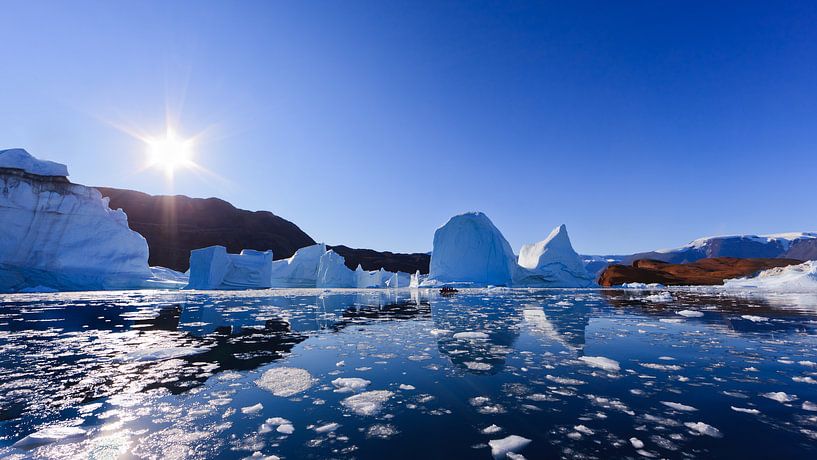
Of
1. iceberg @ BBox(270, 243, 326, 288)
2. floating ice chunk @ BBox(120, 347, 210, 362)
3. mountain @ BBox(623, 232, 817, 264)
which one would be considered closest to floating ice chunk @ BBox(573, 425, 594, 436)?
floating ice chunk @ BBox(120, 347, 210, 362)

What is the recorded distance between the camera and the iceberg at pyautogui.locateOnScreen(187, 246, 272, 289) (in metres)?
31.3

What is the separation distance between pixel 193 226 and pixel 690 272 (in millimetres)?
103128

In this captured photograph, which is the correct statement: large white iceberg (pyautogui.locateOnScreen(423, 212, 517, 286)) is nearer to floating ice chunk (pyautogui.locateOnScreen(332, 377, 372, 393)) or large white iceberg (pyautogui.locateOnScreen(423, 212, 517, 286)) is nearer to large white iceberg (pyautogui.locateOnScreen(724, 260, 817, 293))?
large white iceberg (pyautogui.locateOnScreen(724, 260, 817, 293))

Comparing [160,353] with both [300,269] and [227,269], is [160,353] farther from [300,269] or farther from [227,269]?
[300,269]

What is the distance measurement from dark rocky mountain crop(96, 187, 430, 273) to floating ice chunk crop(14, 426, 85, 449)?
86623 millimetres

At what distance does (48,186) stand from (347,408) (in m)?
38.7

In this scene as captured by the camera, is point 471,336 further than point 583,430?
Yes

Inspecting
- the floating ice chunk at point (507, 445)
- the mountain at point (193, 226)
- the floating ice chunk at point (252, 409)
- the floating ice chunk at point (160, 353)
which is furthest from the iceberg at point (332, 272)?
the mountain at point (193, 226)

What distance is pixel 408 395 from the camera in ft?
12.7

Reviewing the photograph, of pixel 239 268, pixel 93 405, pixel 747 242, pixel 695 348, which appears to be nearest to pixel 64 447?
pixel 93 405

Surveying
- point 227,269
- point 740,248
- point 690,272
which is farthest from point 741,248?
point 227,269

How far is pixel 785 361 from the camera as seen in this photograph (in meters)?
5.12

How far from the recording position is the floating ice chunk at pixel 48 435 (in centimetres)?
273

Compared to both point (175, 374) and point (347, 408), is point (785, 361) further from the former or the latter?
point (175, 374)
